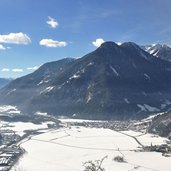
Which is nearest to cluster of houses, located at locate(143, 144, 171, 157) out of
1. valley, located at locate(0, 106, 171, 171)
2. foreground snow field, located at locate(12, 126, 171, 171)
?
valley, located at locate(0, 106, 171, 171)

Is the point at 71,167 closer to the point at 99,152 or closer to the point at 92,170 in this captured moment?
the point at 99,152

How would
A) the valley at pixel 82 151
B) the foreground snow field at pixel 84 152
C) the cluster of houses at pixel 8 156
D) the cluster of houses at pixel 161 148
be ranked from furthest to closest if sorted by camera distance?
the cluster of houses at pixel 161 148 → the cluster of houses at pixel 8 156 → the valley at pixel 82 151 → the foreground snow field at pixel 84 152

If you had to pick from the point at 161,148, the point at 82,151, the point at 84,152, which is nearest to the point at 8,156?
the point at 82,151

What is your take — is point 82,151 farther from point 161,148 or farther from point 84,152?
point 161,148

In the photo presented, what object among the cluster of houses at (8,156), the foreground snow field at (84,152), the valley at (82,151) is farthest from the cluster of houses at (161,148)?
the cluster of houses at (8,156)

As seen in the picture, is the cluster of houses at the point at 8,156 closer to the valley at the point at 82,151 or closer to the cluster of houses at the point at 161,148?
the valley at the point at 82,151

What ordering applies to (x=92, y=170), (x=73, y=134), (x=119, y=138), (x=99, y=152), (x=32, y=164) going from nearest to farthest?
1. (x=92, y=170)
2. (x=32, y=164)
3. (x=99, y=152)
4. (x=119, y=138)
5. (x=73, y=134)

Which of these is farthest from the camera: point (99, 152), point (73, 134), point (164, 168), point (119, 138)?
point (73, 134)

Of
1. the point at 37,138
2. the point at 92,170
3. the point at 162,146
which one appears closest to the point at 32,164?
the point at 162,146

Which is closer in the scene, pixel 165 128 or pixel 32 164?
pixel 32 164
